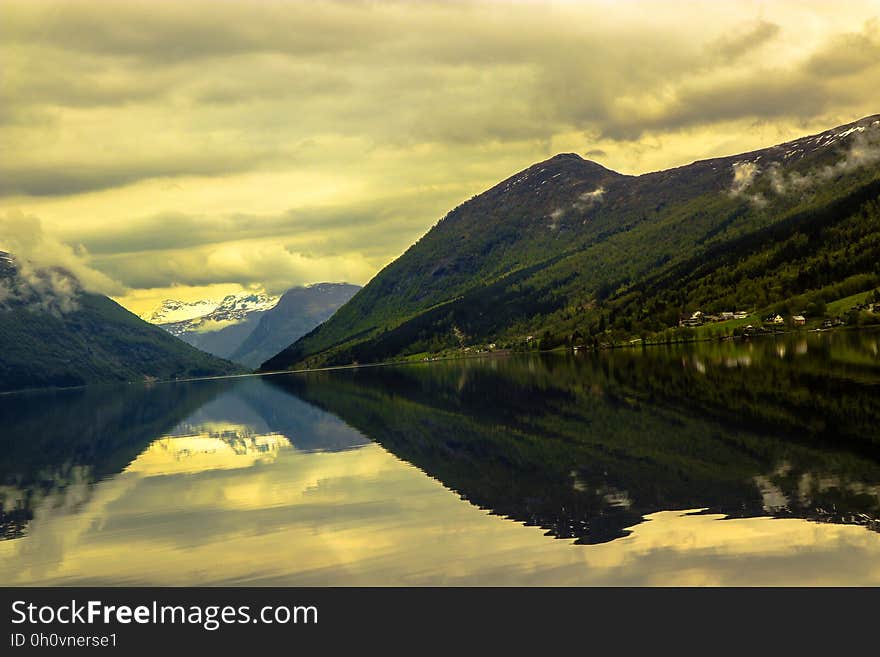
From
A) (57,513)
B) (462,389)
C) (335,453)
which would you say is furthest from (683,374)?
(57,513)

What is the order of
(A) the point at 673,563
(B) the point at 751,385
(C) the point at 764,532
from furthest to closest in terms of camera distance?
(B) the point at 751,385
(C) the point at 764,532
(A) the point at 673,563

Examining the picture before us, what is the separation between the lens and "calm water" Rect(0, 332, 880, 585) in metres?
35.4

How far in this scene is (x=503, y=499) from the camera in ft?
164

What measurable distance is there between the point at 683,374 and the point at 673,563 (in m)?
102

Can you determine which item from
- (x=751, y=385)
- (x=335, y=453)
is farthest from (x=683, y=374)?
(x=335, y=453)

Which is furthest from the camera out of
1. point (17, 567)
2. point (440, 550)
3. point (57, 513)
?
point (57, 513)

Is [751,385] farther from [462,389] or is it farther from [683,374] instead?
[462,389]

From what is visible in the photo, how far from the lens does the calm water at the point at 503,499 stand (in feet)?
116
